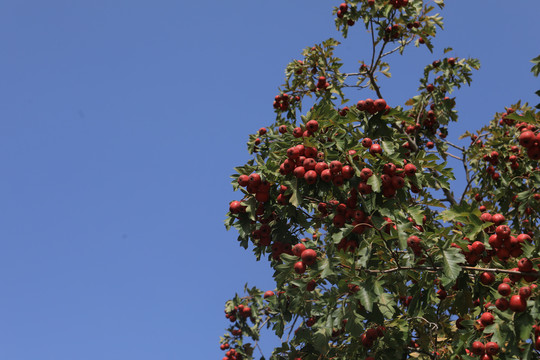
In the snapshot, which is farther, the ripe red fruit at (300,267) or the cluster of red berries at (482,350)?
the ripe red fruit at (300,267)

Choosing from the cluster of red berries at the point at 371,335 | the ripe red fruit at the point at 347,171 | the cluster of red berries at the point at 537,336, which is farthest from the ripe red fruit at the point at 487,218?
the cluster of red berries at the point at 371,335

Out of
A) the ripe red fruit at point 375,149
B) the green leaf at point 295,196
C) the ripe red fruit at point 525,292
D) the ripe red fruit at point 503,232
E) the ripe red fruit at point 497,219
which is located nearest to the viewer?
the ripe red fruit at point 525,292

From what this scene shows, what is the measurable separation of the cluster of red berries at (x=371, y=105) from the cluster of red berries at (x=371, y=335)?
8.43 feet

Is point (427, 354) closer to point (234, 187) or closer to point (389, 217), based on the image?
point (389, 217)

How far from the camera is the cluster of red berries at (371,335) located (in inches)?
219

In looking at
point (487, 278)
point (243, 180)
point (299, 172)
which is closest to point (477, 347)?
point (487, 278)

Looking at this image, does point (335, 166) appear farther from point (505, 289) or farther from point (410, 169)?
point (505, 289)

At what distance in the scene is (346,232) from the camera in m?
4.26

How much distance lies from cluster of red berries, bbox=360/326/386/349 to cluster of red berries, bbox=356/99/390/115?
257cm

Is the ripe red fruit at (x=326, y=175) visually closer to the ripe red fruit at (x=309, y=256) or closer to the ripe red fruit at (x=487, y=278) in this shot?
the ripe red fruit at (x=309, y=256)

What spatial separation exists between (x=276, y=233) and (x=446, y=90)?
6.03m

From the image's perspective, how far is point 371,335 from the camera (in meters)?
5.56

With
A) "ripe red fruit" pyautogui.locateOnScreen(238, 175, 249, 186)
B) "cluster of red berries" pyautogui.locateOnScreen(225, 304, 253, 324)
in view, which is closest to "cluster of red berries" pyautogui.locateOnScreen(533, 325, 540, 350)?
"ripe red fruit" pyautogui.locateOnScreen(238, 175, 249, 186)

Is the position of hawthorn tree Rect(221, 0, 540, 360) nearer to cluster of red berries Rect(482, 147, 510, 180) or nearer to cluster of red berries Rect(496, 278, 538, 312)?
cluster of red berries Rect(496, 278, 538, 312)
